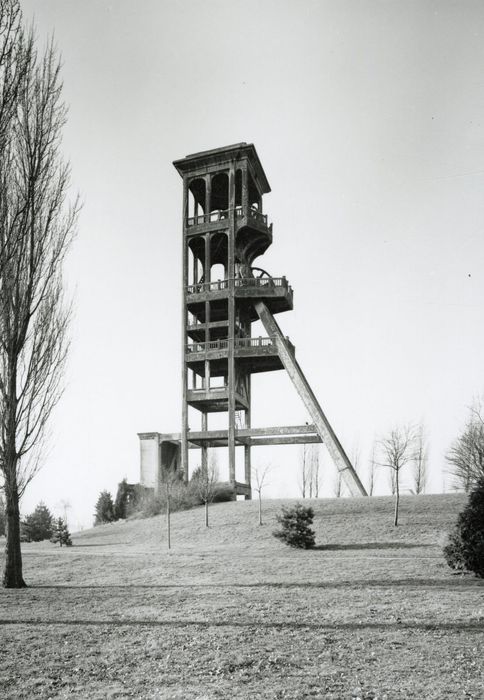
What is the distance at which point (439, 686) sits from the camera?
24.9ft

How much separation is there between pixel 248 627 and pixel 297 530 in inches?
488

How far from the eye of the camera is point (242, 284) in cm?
4231

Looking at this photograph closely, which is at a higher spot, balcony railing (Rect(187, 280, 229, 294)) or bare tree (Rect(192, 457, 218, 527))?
balcony railing (Rect(187, 280, 229, 294))

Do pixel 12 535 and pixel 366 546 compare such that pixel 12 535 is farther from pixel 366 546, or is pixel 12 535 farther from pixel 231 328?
pixel 231 328

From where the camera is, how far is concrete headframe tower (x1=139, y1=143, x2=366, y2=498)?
1570 inches

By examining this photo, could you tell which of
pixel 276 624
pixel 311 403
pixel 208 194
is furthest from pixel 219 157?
pixel 276 624

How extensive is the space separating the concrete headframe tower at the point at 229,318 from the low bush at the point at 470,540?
70.2 ft

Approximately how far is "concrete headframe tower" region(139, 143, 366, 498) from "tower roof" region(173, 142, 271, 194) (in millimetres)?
72

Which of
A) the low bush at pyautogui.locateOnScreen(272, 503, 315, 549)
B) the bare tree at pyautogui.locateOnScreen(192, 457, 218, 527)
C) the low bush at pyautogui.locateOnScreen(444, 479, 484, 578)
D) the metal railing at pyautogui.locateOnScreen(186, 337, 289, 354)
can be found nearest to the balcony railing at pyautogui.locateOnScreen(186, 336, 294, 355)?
the metal railing at pyautogui.locateOnScreen(186, 337, 289, 354)

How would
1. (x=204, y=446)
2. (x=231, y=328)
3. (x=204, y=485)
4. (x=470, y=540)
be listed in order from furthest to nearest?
(x=204, y=446) < (x=231, y=328) < (x=204, y=485) < (x=470, y=540)

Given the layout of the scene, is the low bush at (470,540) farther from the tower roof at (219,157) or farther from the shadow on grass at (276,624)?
the tower roof at (219,157)

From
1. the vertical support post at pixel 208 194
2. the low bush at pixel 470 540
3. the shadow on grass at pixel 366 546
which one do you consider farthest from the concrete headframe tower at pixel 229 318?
the low bush at pixel 470 540

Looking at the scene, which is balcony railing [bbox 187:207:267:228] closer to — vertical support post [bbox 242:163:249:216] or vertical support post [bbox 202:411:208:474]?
vertical support post [bbox 242:163:249:216]

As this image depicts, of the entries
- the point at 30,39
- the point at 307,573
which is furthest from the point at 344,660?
the point at 30,39
